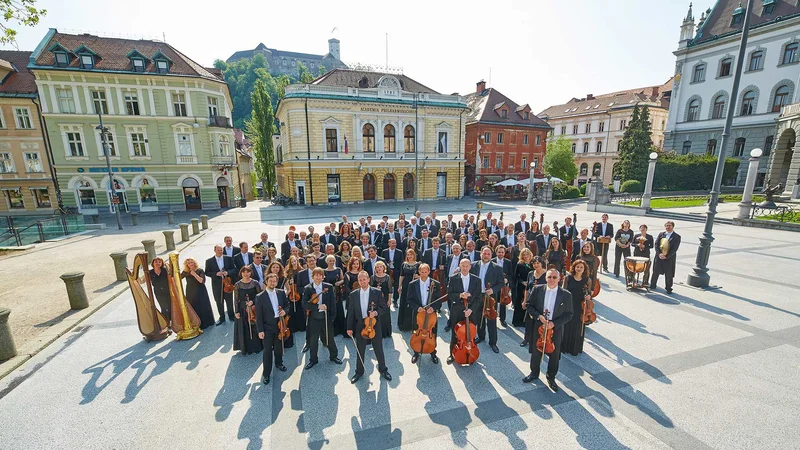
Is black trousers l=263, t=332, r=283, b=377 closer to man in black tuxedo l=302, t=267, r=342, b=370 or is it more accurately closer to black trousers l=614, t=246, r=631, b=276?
man in black tuxedo l=302, t=267, r=342, b=370

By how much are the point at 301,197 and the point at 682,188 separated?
41.0m

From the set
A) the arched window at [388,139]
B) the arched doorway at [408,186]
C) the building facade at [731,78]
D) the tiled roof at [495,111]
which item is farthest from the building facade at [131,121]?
the building facade at [731,78]

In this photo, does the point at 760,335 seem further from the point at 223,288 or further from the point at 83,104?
the point at 83,104

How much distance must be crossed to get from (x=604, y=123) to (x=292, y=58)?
102 metres

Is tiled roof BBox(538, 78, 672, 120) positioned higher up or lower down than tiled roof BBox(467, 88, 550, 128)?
higher up

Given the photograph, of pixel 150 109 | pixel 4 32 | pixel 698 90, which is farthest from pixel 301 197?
pixel 698 90

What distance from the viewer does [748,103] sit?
35406 millimetres

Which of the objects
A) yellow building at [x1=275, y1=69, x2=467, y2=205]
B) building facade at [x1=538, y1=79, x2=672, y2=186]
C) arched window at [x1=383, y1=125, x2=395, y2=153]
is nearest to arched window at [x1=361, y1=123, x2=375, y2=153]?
yellow building at [x1=275, y1=69, x2=467, y2=205]

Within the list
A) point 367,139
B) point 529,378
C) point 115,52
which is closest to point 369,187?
point 367,139

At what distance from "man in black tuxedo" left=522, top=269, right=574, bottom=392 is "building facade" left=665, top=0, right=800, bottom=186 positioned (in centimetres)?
→ 4349

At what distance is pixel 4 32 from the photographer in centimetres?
915

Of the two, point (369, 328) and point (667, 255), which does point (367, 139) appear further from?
point (369, 328)

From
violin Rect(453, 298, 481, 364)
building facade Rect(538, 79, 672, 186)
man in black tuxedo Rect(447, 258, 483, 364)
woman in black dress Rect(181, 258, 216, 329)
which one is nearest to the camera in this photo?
violin Rect(453, 298, 481, 364)

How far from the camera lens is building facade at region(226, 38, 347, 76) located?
111 metres
